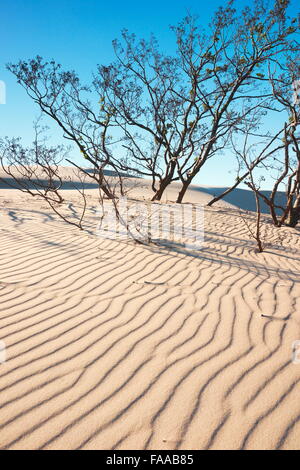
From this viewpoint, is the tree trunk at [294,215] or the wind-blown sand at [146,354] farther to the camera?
the tree trunk at [294,215]

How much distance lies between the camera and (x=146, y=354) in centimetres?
234

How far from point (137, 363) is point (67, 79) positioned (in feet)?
33.2

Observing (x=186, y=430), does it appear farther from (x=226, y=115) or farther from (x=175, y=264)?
(x=226, y=115)

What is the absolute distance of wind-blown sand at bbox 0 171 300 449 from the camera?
1746mm

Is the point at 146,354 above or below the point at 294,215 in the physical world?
below

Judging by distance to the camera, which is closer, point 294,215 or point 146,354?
point 146,354

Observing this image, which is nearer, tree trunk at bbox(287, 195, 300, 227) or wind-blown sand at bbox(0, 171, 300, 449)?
wind-blown sand at bbox(0, 171, 300, 449)

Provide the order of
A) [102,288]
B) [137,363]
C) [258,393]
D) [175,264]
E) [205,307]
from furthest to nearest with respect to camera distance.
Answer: [175,264] < [102,288] < [205,307] < [137,363] < [258,393]

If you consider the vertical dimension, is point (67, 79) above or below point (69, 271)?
above

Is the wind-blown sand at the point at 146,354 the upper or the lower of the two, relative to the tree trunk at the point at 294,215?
lower

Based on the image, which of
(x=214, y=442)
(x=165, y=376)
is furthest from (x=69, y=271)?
(x=214, y=442)

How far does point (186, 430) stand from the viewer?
175 cm

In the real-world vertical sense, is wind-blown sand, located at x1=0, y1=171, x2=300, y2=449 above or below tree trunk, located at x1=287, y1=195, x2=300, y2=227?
below

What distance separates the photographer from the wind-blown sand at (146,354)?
1746 mm
